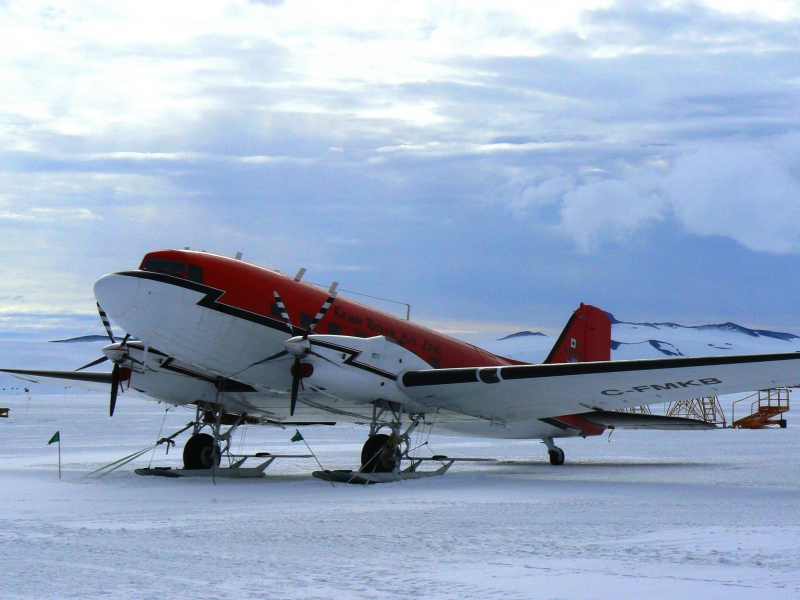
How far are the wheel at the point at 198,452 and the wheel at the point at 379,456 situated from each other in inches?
179

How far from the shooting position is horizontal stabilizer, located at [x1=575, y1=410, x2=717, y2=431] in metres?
24.3

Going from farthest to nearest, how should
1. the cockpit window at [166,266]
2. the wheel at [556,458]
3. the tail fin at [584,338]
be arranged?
the tail fin at [584,338] < the wheel at [556,458] < the cockpit window at [166,266]

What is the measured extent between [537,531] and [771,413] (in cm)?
4138

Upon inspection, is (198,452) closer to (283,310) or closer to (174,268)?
(283,310)

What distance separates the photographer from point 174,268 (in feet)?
61.4

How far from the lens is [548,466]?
989 inches

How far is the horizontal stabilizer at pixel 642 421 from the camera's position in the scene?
24.3 metres

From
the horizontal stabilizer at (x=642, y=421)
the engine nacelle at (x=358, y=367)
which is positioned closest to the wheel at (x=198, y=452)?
the engine nacelle at (x=358, y=367)

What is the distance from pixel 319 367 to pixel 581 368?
546 cm

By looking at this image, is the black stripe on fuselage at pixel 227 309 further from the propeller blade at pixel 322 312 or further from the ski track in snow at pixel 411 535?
the ski track in snow at pixel 411 535

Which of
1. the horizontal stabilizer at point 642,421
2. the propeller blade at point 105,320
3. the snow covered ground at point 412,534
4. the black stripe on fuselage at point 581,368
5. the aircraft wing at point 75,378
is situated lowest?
the snow covered ground at point 412,534

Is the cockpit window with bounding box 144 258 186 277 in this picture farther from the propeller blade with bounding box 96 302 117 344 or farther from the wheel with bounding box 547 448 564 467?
the wheel with bounding box 547 448 564 467

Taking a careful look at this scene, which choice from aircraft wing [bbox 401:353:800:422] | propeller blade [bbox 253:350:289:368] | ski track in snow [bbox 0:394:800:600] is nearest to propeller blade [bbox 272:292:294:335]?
propeller blade [bbox 253:350:289:368]

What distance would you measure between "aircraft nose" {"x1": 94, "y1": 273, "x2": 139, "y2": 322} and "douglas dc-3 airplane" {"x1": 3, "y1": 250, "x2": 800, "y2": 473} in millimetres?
22
